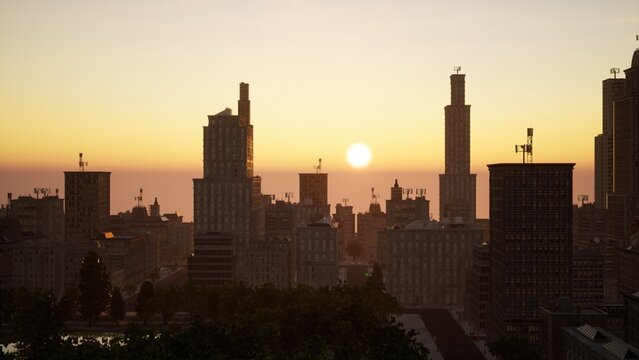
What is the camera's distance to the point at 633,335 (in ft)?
623

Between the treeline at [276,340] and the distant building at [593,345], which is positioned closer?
the treeline at [276,340]

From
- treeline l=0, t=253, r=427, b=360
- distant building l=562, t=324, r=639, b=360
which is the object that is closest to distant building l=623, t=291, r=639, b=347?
distant building l=562, t=324, r=639, b=360

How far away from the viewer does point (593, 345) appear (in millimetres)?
172250

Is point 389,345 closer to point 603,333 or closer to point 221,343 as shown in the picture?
point 221,343

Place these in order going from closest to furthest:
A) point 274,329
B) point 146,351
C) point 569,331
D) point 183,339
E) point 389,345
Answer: point 146,351 → point 183,339 → point 389,345 → point 274,329 → point 569,331

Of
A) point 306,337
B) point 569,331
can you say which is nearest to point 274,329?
point 306,337

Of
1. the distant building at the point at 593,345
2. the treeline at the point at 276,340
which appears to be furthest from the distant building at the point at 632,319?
the treeline at the point at 276,340

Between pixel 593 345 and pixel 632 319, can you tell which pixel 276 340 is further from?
pixel 632 319

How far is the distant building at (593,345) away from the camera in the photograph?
15925cm

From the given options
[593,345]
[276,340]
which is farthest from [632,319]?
[276,340]

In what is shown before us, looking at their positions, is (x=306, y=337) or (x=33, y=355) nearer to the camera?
(x=33, y=355)

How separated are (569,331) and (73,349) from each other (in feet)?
354

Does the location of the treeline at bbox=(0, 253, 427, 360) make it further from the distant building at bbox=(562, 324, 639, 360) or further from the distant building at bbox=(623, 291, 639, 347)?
the distant building at bbox=(623, 291, 639, 347)

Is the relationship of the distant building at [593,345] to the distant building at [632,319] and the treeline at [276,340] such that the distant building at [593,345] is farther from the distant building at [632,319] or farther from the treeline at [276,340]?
the treeline at [276,340]
